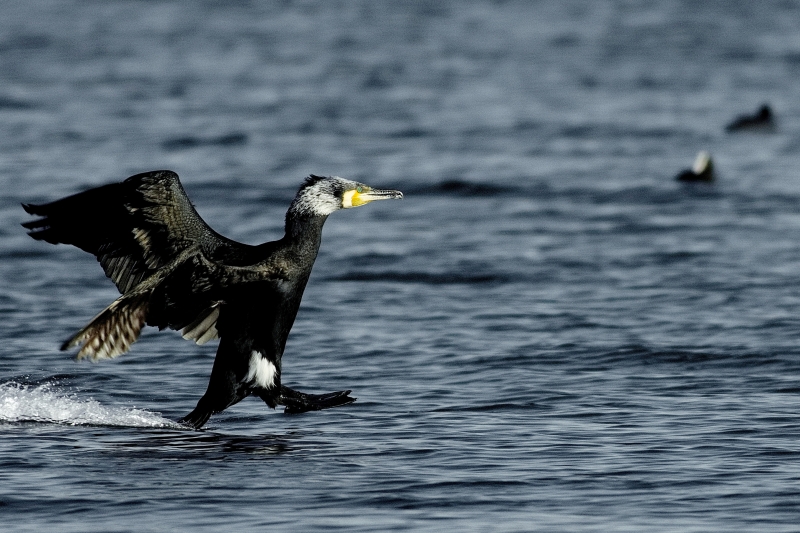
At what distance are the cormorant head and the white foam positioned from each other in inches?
54.2

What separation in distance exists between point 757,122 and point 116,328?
14.9 metres

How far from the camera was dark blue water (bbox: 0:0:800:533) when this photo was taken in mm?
7301

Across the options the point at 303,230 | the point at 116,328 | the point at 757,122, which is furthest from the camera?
the point at 757,122

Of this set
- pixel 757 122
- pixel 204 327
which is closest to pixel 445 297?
pixel 204 327

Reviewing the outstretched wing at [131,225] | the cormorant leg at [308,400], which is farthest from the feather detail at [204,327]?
the cormorant leg at [308,400]

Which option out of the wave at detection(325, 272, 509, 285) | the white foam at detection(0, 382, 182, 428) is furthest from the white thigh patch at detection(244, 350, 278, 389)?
the wave at detection(325, 272, 509, 285)

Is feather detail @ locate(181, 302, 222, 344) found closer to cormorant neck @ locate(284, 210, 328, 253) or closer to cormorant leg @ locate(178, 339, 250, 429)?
cormorant leg @ locate(178, 339, 250, 429)

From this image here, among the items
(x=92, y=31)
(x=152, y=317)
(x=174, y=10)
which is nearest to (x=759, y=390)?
(x=152, y=317)

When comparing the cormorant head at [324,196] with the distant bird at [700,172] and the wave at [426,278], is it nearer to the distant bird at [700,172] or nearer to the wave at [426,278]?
the wave at [426,278]

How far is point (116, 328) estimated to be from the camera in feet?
26.8

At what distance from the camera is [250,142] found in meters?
21.2

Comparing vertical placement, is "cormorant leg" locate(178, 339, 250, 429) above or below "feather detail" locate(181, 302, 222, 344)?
below

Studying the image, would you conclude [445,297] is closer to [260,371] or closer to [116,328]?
[260,371]

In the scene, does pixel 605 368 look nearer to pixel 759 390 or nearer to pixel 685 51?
pixel 759 390
